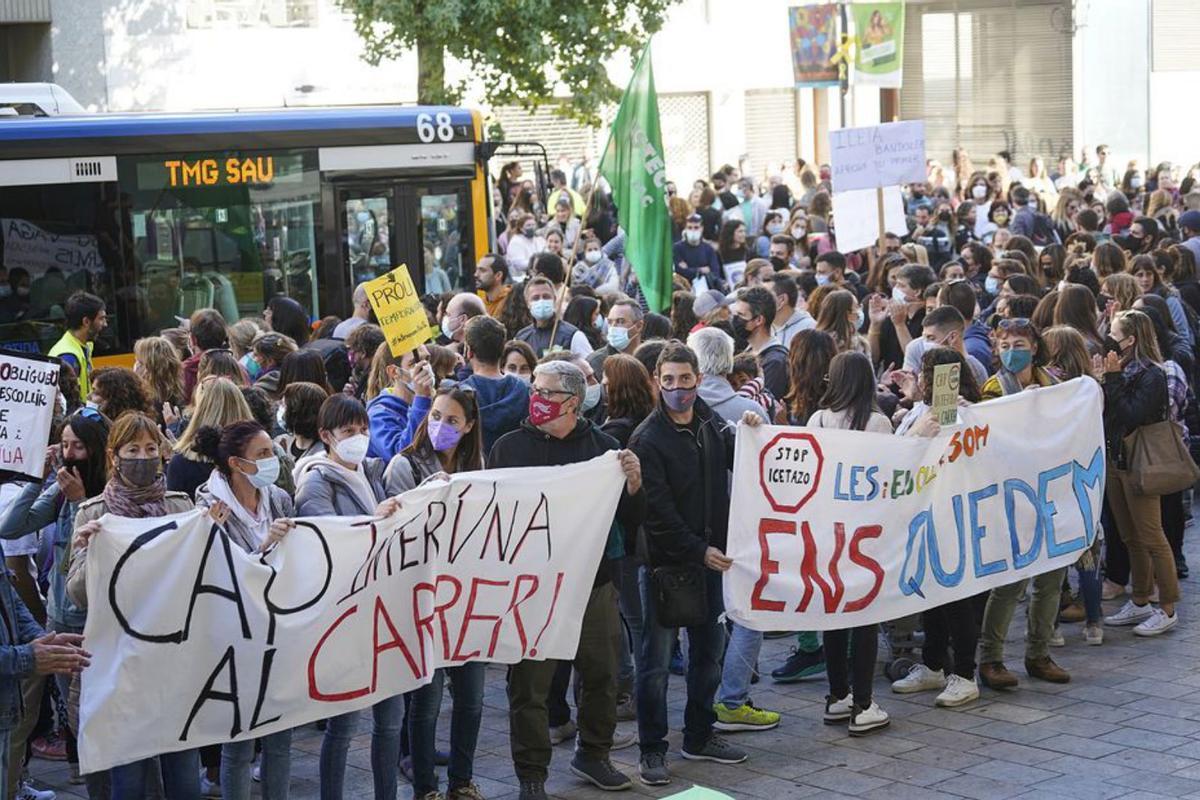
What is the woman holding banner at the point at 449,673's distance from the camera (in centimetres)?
714

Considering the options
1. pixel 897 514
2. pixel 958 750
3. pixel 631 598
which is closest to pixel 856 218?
pixel 897 514

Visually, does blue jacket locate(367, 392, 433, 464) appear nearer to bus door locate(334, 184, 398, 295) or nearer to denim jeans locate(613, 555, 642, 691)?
denim jeans locate(613, 555, 642, 691)

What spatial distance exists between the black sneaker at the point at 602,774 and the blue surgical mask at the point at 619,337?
3.49 metres

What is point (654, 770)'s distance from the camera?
7.48m

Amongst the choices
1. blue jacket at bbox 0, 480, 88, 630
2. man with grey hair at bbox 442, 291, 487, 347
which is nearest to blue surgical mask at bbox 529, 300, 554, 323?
man with grey hair at bbox 442, 291, 487, 347

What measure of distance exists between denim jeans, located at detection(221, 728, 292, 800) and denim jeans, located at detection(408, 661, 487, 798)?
0.70 meters

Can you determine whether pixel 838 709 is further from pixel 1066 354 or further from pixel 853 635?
pixel 1066 354

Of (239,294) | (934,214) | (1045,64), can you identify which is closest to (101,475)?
(239,294)

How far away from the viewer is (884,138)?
14867mm

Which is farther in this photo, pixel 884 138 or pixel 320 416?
pixel 884 138

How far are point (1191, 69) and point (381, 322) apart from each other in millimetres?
32478

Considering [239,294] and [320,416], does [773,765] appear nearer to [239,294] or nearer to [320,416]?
[320,416]

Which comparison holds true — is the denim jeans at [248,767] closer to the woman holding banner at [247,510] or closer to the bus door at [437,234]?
the woman holding banner at [247,510]

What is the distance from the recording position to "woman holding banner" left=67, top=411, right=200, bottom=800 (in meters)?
6.34
